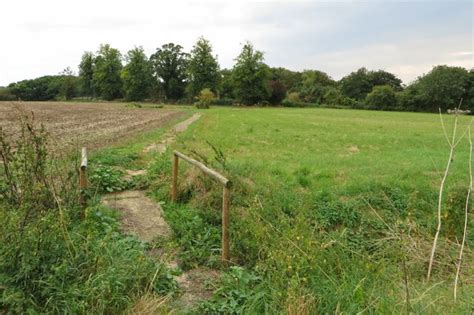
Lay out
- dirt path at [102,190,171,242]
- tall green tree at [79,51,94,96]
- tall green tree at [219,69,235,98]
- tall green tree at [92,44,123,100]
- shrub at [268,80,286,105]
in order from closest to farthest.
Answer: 1. dirt path at [102,190,171,242]
2. shrub at [268,80,286,105]
3. tall green tree at [219,69,235,98]
4. tall green tree at [92,44,123,100]
5. tall green tree at [79,51,94,96]

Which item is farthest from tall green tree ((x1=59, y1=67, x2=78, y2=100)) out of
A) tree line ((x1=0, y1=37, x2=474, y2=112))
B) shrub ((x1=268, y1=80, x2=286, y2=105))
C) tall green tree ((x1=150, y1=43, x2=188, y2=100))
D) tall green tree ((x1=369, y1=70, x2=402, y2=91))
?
tall green tree ((x1=369, y1=70, x2=402, y2=91))

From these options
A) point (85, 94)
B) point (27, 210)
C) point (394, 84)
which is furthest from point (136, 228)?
point (394, 84)

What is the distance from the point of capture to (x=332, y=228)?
632 cm

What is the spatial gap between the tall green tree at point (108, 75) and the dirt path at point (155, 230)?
74347 millimetres

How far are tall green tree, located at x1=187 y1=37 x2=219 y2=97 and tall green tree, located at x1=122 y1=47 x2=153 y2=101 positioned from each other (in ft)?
31.5

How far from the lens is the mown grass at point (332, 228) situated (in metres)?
3.10

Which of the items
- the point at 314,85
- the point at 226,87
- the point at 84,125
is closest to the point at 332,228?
the point at 84,125

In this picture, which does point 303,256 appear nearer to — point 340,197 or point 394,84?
point 340,197

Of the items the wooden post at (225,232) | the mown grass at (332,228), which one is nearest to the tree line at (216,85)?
the mown grass at (332,228)

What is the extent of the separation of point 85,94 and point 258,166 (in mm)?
86299

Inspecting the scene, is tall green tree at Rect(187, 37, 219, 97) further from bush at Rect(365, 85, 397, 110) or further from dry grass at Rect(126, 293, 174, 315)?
dry grass at Rect(126, 293, 174, 315)

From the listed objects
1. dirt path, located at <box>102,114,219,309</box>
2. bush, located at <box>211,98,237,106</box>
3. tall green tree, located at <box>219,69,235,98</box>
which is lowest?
dirt path, located at <box>102,114,219,309</box>

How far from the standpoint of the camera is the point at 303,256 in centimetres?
344

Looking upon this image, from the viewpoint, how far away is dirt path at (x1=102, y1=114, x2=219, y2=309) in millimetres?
3568
